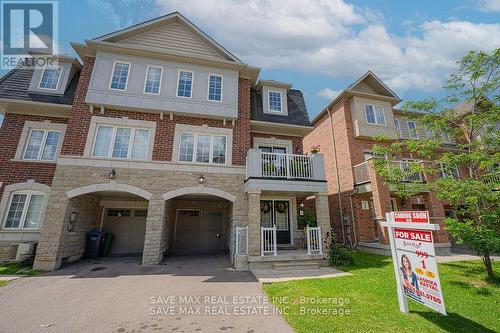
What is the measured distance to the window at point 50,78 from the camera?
1054 cm

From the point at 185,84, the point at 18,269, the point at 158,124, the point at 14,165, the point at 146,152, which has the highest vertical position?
the point at 185,84

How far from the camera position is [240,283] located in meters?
6.71

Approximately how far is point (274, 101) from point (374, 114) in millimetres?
7207

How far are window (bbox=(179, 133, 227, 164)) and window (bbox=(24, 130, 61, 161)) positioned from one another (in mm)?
5993

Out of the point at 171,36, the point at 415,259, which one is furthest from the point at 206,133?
the point at 415,259

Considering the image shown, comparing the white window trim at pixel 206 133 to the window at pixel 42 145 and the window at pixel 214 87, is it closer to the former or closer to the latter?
the window at pixel 214 87

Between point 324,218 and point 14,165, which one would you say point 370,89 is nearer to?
point 324,218

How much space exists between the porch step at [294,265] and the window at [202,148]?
512 centimetres

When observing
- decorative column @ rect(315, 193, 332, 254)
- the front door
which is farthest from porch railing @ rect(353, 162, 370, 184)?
the front door

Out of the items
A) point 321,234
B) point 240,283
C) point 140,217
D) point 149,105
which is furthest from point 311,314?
point 140,217

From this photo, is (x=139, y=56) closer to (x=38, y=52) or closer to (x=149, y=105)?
(x=149, y=105)

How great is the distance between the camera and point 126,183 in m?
9.29

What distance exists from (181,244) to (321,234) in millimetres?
7912

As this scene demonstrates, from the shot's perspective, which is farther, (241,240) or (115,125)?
(115,125)
